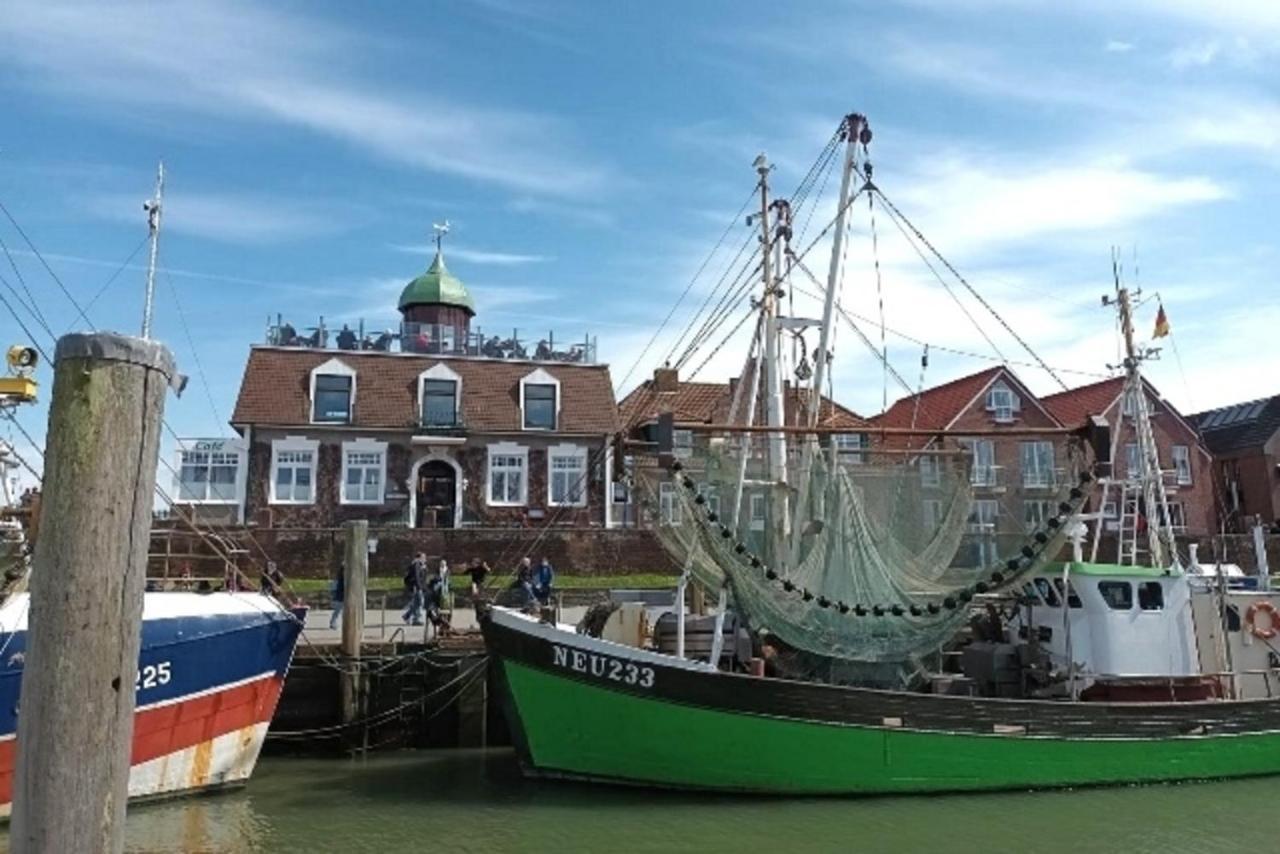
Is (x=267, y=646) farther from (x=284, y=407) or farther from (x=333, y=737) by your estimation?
(x=284, y=407)

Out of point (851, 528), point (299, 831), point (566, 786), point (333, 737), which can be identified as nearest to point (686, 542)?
point (851, 528)

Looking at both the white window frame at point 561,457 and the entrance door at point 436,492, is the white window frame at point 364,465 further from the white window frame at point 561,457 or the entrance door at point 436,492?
the white window frame at point 561,457

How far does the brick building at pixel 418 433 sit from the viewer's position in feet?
110

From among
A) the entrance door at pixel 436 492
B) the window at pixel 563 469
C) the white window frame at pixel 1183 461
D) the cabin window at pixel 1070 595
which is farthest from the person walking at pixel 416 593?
the white window frame at pixel 1183 461

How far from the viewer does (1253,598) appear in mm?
16656

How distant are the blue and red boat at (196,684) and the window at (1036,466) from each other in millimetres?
11186

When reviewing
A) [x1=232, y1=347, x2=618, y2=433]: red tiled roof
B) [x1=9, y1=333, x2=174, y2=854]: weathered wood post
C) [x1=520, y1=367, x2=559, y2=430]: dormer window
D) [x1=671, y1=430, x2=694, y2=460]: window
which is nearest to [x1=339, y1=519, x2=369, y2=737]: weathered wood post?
[x1=671, y1=430, x2=694, y2=460]: window

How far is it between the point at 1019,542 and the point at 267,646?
1099 cm

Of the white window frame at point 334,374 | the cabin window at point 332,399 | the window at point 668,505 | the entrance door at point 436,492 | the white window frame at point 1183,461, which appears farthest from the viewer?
the white window frame at point 1183,461

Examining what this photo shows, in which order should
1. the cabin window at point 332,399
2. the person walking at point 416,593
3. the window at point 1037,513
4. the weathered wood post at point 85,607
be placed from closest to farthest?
the weathered wood post at point 85,607, the window at point 1037,513, the person walking at point 416,593, the cabin window at point 332,399

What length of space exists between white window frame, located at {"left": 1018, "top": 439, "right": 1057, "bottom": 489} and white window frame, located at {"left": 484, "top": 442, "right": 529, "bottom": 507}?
20815mm

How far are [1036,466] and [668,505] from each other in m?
6.05

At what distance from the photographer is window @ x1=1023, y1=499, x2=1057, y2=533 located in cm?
1476

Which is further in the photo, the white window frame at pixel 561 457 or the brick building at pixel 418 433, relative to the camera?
the white window frame at pixel 561 457
